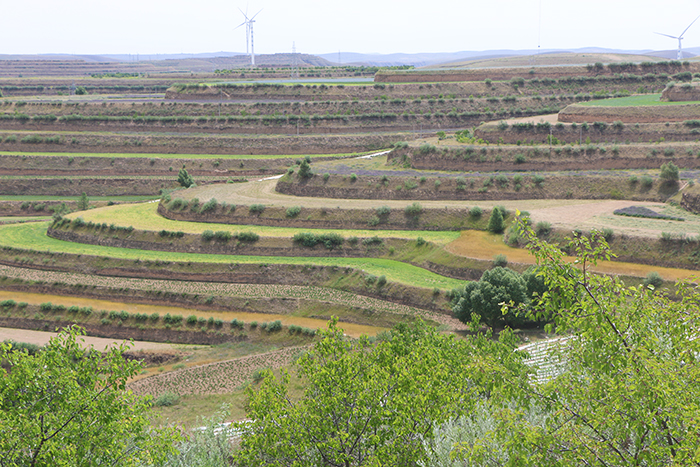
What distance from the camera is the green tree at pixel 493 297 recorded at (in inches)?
1395

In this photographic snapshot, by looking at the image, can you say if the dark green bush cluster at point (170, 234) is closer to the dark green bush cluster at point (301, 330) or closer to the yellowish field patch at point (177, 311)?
the yellowish field patch at point (177, 311)

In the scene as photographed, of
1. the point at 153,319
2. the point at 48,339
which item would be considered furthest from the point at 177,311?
the point at 48,339

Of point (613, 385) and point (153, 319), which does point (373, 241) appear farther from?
point (613, 385)

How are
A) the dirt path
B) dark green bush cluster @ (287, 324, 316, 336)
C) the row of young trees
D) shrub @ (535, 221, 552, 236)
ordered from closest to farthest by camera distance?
the row of young trees < dark green bush cluster @ (287, 324, 316, 336) < the dirt path < shrub @ (535, 221, 552, 236)

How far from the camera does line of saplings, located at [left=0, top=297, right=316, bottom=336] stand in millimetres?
43250

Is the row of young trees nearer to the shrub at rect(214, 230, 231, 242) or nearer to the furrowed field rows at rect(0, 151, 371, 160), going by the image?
the shrub at rect(214, 230, 231, 242)

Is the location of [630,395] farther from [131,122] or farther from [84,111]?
[84,111]

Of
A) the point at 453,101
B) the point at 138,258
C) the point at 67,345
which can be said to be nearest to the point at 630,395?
the point at 67,345

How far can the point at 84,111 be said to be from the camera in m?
112

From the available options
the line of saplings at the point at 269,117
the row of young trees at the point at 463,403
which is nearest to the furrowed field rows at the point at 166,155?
the line of saplings at the point at 269,117

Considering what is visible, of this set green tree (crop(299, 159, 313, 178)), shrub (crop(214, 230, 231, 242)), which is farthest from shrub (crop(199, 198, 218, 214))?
green tree (crop(299, 159, 313, 178))

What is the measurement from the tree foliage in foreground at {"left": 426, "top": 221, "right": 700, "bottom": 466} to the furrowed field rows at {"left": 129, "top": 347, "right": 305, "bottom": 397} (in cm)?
2469

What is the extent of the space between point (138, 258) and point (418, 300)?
24181 mm

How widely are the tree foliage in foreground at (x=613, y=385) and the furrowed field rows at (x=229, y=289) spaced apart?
28263mm
